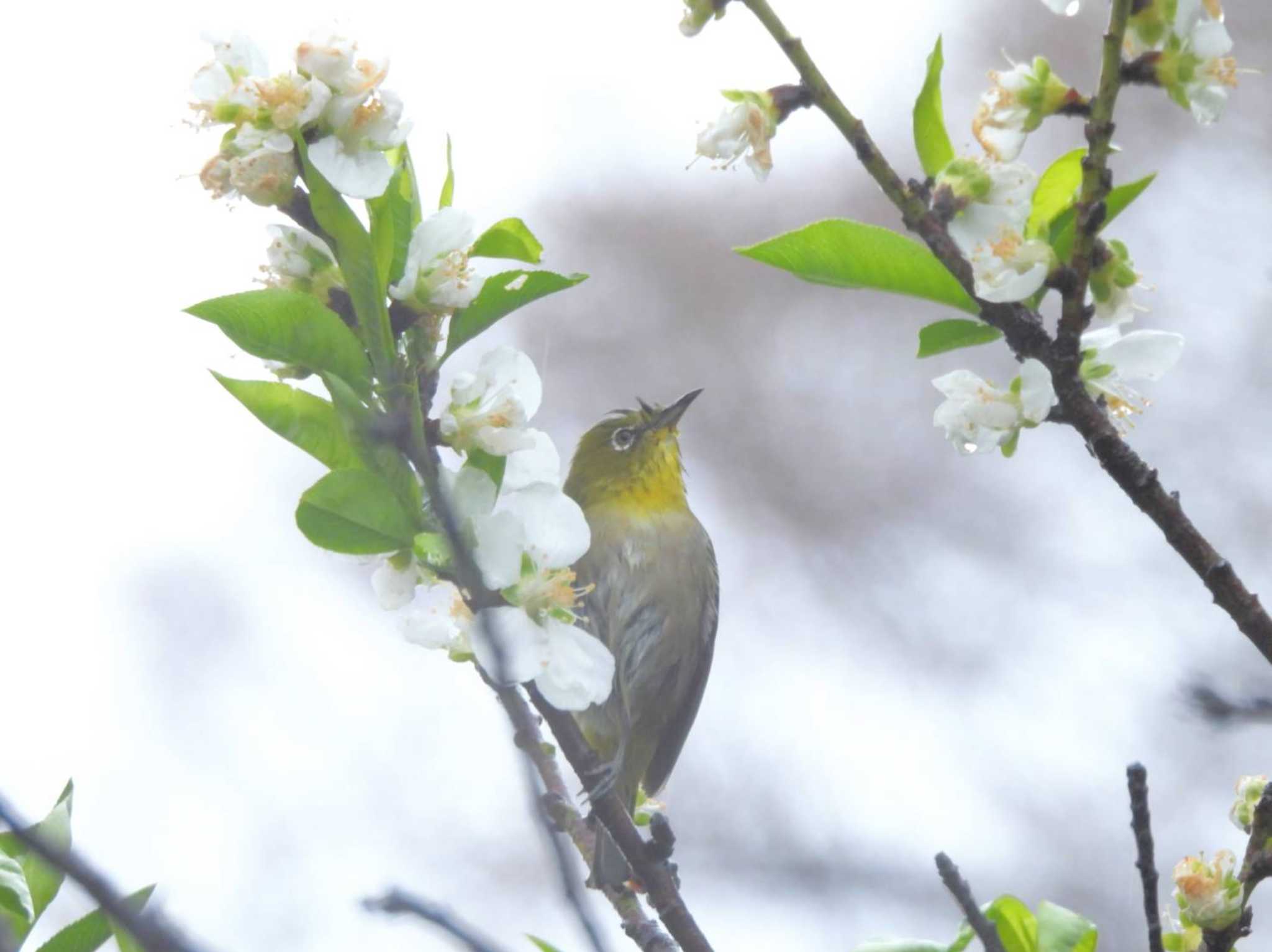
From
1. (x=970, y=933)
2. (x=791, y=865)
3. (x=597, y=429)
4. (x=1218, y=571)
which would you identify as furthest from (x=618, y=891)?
(x=791, y=865)

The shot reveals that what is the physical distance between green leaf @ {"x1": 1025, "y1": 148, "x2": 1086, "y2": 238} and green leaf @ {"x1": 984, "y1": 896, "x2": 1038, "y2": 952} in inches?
30.7

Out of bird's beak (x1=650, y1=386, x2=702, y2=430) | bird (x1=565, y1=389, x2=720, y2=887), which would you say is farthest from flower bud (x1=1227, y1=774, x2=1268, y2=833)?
bird's beak (x1=650, y1=386, x2=702, y2=430)

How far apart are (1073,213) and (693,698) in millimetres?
4125

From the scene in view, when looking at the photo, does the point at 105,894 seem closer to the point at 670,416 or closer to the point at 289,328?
the point at 289,328

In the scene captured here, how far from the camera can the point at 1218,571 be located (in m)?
1.46

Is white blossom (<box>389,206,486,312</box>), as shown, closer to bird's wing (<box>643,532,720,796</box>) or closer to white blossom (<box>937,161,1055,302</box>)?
white blossom (<box>937,161,1055,302</box>)

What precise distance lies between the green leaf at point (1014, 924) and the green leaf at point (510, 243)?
38.8 inches

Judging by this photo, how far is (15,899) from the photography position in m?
1.75

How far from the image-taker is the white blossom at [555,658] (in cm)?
185

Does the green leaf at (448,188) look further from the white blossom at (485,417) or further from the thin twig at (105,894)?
the thin twig at (105,894)

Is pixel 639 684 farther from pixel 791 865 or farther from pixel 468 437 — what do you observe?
pixel 468 437

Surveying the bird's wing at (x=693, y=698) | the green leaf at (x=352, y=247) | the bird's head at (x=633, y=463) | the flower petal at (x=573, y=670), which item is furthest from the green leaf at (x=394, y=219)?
the bird's wing at (x=693, y=698)

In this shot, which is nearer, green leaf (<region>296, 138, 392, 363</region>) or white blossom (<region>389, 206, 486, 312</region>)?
green leaf (<region>296, 138, 392, 363</region>)

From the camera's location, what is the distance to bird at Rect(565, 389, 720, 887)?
210 inches
